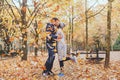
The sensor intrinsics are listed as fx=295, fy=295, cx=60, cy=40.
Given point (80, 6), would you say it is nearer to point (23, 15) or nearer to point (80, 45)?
point (23, 15)

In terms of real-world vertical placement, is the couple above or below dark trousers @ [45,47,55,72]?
above

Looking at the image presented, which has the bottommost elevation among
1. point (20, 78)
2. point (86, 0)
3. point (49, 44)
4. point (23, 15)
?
point (20, 78)

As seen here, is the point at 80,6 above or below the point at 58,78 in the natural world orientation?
above

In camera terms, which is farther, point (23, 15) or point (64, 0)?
point (23, 15)

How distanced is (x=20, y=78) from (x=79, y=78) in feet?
6.63

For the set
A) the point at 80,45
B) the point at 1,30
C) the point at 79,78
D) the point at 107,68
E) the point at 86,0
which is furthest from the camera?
the point at 80,45

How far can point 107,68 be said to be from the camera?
1227cm

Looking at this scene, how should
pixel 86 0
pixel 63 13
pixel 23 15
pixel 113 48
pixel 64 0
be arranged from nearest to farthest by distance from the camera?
pixel 64 0 → pixel 23 15 → pixel 86 0 → pixel 63 13 → pixel 113 48

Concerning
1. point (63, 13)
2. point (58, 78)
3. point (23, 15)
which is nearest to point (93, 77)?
point (58, 78)

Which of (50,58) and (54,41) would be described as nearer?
(54,41)

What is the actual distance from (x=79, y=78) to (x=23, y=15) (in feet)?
37.9

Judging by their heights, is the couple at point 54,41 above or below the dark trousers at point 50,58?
above

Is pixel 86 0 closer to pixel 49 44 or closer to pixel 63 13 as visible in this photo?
pixel 63 13

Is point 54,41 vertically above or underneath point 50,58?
above
